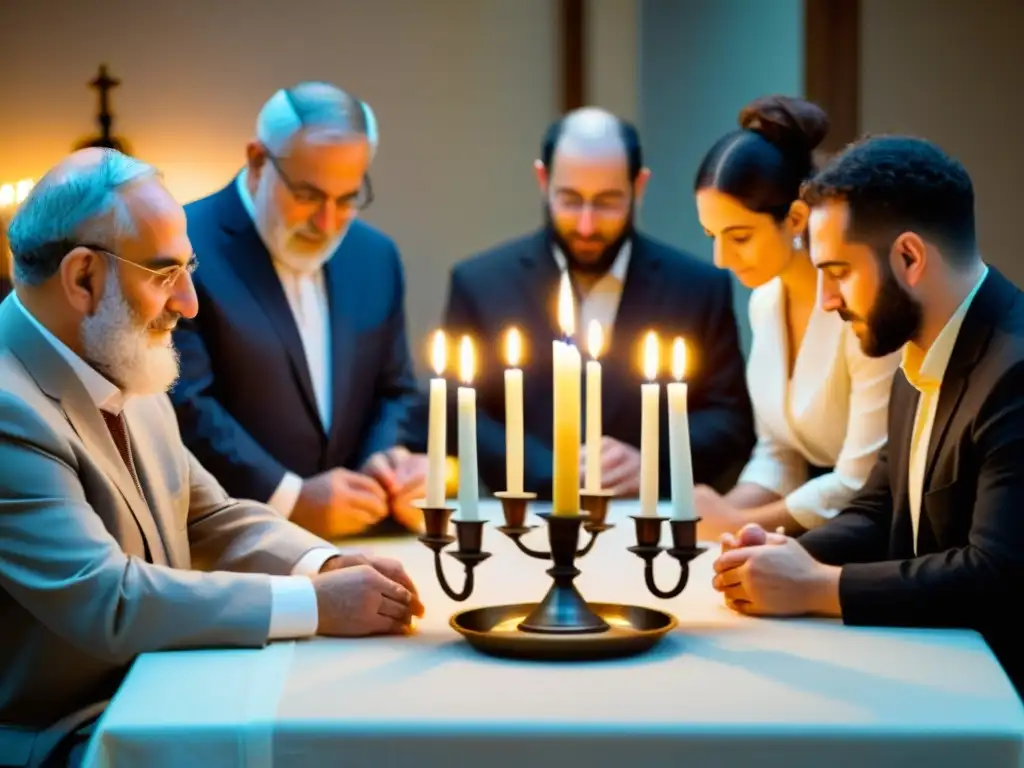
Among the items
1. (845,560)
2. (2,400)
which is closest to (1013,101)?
(845,560)

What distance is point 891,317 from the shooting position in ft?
9.58

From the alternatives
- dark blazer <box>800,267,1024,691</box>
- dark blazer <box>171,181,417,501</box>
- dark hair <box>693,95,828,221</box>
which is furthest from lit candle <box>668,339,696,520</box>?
dark blazer <box>171,181,417,501</box>

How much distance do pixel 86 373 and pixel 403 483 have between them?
1235mm

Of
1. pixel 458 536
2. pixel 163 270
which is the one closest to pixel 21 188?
pixel 163 270

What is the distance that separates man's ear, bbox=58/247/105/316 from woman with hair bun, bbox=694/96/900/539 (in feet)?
5.45

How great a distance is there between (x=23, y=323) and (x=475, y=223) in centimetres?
450

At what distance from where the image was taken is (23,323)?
276 cm

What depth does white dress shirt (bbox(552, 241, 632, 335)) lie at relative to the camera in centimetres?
492

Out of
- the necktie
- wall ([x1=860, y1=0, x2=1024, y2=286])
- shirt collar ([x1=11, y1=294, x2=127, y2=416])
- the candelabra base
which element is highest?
wall ([x1=860, y1=0, x2=1024, y2=286])

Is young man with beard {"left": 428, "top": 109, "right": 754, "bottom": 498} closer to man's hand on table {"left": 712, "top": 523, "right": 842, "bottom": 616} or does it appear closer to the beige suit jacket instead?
man's hand on table {"left": 712, "top": 523, "right": 842, "bottom": 616}

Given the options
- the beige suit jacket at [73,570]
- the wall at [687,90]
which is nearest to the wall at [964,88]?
the wall at [687,90]

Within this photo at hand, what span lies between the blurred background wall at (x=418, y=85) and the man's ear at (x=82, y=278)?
4.26 metres

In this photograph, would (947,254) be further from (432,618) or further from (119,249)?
(119,249)

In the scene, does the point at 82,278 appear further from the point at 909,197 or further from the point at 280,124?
the point at 280,124
